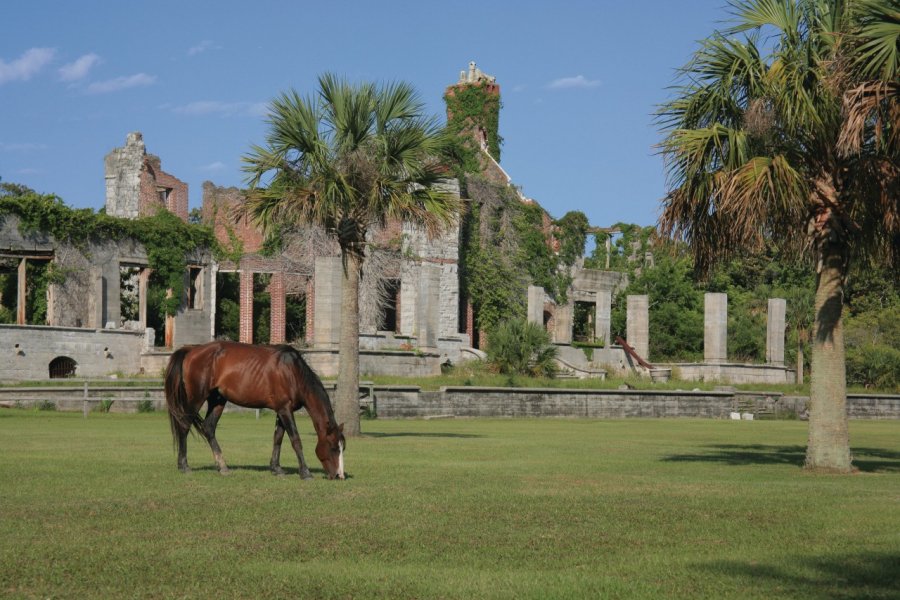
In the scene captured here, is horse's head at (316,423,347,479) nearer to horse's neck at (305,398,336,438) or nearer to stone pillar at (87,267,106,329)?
horse's neck at (305,398,336,438)

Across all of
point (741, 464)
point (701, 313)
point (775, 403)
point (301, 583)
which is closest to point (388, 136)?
point (741, 464)

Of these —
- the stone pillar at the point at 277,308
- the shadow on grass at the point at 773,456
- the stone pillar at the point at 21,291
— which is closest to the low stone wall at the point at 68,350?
the stone pillar at the point at 21,291

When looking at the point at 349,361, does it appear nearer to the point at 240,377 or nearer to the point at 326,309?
the point at 240,377

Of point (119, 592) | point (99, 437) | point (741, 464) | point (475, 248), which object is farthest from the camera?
point (475, 248)

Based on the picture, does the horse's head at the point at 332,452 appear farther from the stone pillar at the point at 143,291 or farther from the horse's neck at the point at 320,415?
the stone pillar at the point at 143,291

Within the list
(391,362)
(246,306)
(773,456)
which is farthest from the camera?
(246,306)

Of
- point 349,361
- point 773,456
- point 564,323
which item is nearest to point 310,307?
point 564,323

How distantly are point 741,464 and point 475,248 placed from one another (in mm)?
37351

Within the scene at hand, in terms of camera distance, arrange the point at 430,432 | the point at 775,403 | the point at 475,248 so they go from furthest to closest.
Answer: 1. the point at 475,248
2. the point at 775,403
3. the point at 430,432

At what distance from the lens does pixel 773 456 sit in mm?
19828

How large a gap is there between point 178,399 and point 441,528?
5120 millimetres

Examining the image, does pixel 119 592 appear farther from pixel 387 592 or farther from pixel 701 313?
pixel 701 313

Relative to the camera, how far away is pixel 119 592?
693cm

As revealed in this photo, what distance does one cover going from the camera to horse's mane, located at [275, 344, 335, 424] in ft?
44.1
